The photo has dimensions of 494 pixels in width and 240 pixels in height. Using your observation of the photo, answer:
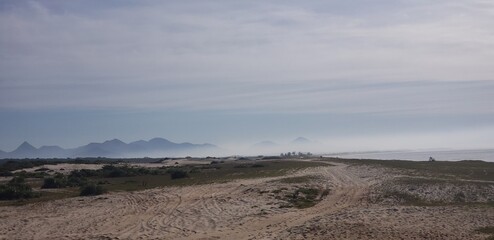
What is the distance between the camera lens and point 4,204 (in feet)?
90.4

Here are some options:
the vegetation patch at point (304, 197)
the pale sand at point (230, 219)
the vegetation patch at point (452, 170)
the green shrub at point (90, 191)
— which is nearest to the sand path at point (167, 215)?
the pale sand at point (230, 219)

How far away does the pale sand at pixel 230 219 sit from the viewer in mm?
17859

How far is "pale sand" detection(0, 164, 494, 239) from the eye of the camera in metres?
17.9

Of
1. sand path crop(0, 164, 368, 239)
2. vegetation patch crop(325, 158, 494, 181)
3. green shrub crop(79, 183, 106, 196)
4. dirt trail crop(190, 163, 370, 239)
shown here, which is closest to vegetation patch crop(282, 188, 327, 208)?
dirt trail crop(190, 163, 370, 239)

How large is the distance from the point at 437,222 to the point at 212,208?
981cm

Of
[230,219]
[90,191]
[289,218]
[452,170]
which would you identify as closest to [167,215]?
[230,219]

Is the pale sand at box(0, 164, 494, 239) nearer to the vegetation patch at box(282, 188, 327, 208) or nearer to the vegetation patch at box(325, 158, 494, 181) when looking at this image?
the vegetation patch at box(282, 188, 327, 208)

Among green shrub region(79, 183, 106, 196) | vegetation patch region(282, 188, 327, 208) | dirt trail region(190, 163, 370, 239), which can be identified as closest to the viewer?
dirt trail region(190, 163, 370, 239)

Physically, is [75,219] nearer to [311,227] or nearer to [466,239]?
[311,227]

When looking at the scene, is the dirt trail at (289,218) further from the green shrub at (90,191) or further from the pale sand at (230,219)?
the green shrub at (90,191)

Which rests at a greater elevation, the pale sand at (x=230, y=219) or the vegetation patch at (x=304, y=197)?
the vegetation patch at (x=304, y=197)

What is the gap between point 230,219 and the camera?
20859mm

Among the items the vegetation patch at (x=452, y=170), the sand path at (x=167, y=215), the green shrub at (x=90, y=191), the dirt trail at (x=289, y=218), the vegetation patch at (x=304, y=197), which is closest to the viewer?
the dirt trail at (x=289, y=218)

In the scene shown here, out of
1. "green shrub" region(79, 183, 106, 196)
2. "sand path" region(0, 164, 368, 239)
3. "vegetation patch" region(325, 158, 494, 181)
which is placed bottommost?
"sand path" region(0, 164, 368, 239)
